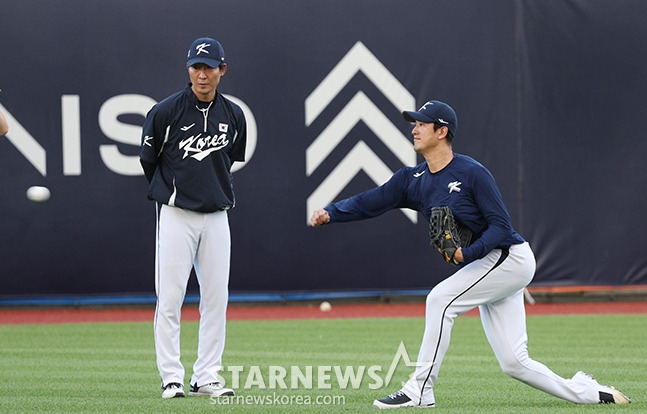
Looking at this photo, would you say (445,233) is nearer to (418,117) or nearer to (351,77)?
(418,117)

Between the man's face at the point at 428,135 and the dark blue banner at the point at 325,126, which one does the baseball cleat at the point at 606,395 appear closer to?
the man's face at the point at 428,135

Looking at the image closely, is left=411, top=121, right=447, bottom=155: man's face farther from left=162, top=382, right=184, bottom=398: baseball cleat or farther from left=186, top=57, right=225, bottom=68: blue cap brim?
left=162, top=382, right=184, bottom=398: baseball cleat

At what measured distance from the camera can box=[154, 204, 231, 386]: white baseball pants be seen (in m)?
6.70

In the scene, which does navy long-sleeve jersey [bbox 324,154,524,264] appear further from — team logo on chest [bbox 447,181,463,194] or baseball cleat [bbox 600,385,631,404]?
baseball cleat [bbox 600,385,631,404]

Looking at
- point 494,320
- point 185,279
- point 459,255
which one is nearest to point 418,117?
point 459,255

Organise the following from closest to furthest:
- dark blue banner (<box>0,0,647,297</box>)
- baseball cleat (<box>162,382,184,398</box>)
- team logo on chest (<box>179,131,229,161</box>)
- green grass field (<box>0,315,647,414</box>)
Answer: green grass field (<box>0,315,647,414</box>) < baseball cleat (<box>162,382,184,398</box>) < team logo on chest (<box>179,131,229,161</box>) < dark blue banner (<box>0,0,647,297</box>)

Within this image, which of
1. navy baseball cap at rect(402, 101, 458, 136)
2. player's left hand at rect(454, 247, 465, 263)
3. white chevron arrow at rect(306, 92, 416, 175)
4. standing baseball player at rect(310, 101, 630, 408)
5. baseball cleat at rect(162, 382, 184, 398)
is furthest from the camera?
white chevron arrow at rect(306, 92, 416, 175)

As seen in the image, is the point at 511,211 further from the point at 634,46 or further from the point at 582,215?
the point at 634,46

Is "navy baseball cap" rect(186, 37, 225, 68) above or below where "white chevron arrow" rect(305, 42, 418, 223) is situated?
above

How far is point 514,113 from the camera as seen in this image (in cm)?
1355

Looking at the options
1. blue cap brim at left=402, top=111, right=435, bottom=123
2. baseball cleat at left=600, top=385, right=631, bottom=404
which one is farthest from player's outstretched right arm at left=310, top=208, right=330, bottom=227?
baseball cleat at left=600, top=385, right=631, bottom=404

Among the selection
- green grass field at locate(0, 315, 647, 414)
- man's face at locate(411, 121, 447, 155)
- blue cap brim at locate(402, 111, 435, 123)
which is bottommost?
green grass field at locate(0, 315, 647, 414)

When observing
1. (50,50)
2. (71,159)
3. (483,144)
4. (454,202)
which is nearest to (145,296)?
(71,159)

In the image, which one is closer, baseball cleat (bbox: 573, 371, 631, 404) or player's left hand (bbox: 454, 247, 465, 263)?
player's left hand (bbox: 454, 247, 465, 263)
